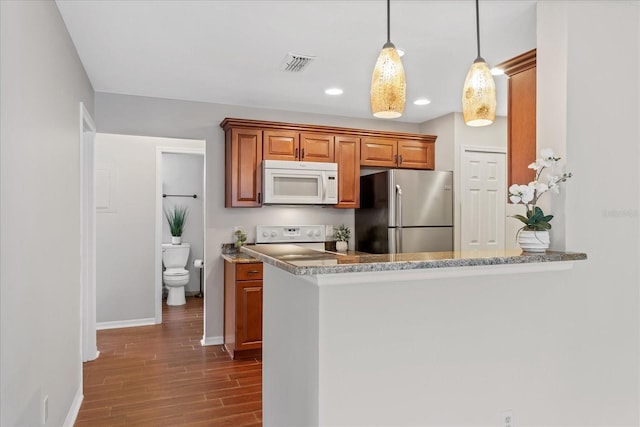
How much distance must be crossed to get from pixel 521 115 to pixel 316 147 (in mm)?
2253

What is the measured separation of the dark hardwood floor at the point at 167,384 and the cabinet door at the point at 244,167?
148 centimetres

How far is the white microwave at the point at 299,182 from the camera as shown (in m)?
A: 4.21

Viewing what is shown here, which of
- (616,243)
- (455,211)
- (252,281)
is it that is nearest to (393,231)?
(455,211)

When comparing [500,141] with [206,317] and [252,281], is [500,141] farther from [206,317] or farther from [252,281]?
[206,317]

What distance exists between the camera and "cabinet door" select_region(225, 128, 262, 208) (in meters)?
4.19

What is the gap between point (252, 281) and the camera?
3.94 metres

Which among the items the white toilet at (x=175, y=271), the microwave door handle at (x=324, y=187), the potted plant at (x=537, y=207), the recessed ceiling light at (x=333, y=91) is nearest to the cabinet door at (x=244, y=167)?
the microwave door handle at (x=324, y=187)

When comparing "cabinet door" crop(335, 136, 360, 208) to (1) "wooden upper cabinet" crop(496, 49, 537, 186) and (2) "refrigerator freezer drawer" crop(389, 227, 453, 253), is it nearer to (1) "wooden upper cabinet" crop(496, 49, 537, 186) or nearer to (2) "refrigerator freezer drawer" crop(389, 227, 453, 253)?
(2) "refrigerator freezer drawer" crop(389, 227, 453, 253)

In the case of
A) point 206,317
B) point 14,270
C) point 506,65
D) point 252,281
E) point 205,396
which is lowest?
point 205,396

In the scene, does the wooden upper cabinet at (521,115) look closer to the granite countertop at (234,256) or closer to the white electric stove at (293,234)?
the granite countertop at (234,256)

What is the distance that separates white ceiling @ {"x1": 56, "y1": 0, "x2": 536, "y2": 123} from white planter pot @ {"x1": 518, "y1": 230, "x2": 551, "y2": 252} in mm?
1236

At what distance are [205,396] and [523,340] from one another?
2190 millimetres

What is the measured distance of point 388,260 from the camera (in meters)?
1.77

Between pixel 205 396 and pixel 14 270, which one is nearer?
pixel 14 270
